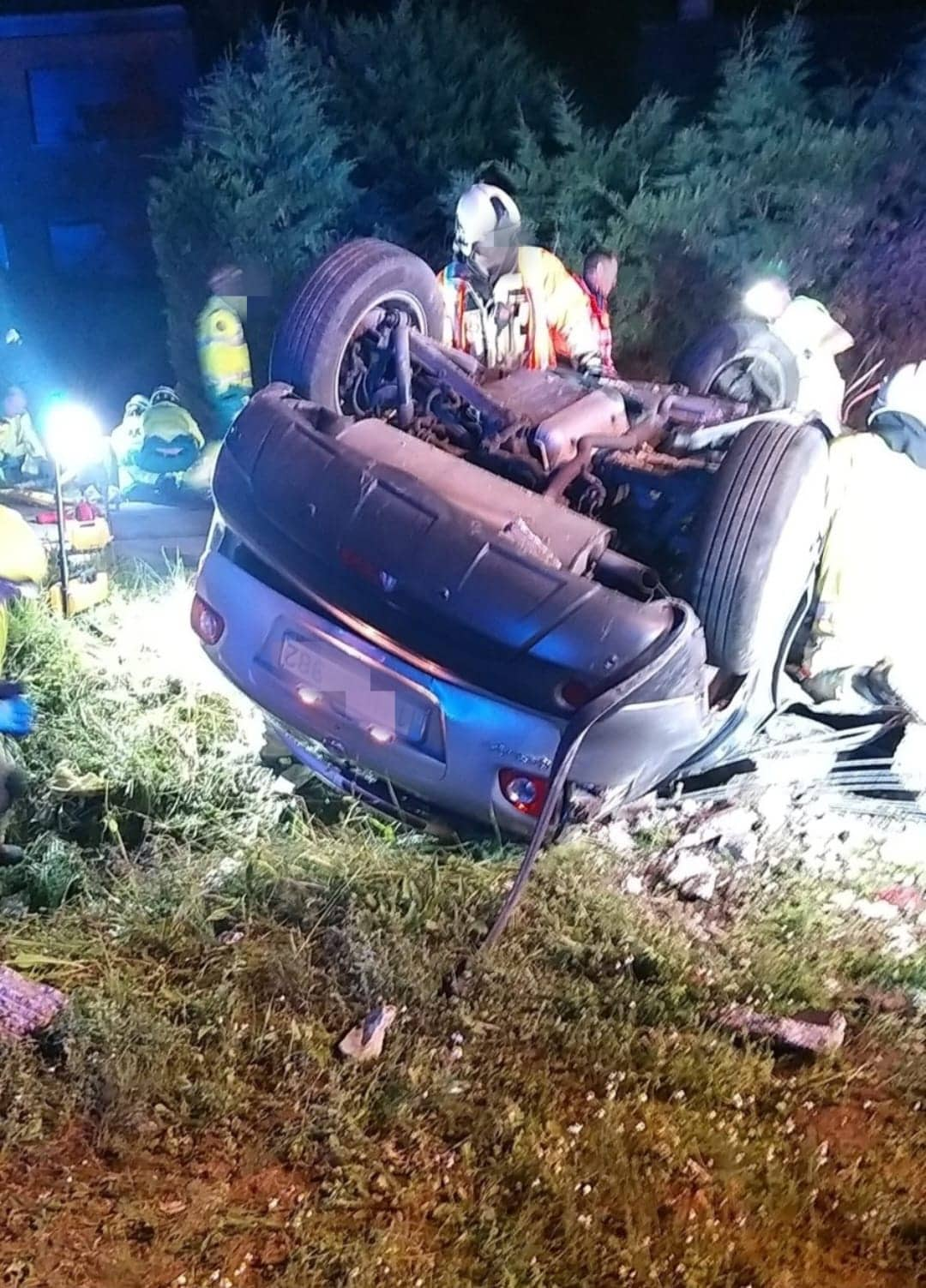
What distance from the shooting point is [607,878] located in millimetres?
3609

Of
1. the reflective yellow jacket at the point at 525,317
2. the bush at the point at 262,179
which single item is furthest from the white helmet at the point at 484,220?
the bush at the point at 262,179

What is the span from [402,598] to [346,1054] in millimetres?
1159

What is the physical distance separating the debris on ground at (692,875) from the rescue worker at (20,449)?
18.0 feet

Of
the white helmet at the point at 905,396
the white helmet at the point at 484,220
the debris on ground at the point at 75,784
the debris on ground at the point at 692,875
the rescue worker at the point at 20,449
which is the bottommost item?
the rescue worker at the point at 20,449

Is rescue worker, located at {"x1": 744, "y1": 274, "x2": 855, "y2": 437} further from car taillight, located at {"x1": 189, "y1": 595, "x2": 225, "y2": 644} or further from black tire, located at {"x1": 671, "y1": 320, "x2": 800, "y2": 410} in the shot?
car taillight, located at {"x1": 189, "y1": 595, "x2": 225, "y2": 644}

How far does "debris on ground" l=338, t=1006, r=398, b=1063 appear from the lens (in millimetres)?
2871

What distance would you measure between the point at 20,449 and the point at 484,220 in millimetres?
4055

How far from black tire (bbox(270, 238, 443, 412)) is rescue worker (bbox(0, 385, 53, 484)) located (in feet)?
13.0

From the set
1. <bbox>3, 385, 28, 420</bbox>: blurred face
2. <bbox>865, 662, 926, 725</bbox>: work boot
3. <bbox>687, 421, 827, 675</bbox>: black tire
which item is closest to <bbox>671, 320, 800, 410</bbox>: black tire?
<bbox>865, 662, 926, 725</bbox>: work boot

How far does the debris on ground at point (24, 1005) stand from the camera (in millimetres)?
2885

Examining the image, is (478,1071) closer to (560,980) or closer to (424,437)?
(560,980)

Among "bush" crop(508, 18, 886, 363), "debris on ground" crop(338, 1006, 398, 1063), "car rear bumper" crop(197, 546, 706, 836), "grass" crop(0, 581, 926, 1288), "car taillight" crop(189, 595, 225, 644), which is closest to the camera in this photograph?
"grass" crop(0, 581, 926, 1288)

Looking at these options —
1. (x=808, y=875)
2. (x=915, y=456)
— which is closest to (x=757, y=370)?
(x=915, y=456)

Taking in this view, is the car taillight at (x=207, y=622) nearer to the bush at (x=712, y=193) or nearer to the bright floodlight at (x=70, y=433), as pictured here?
the bright floodlight at (x=70, y=433)
